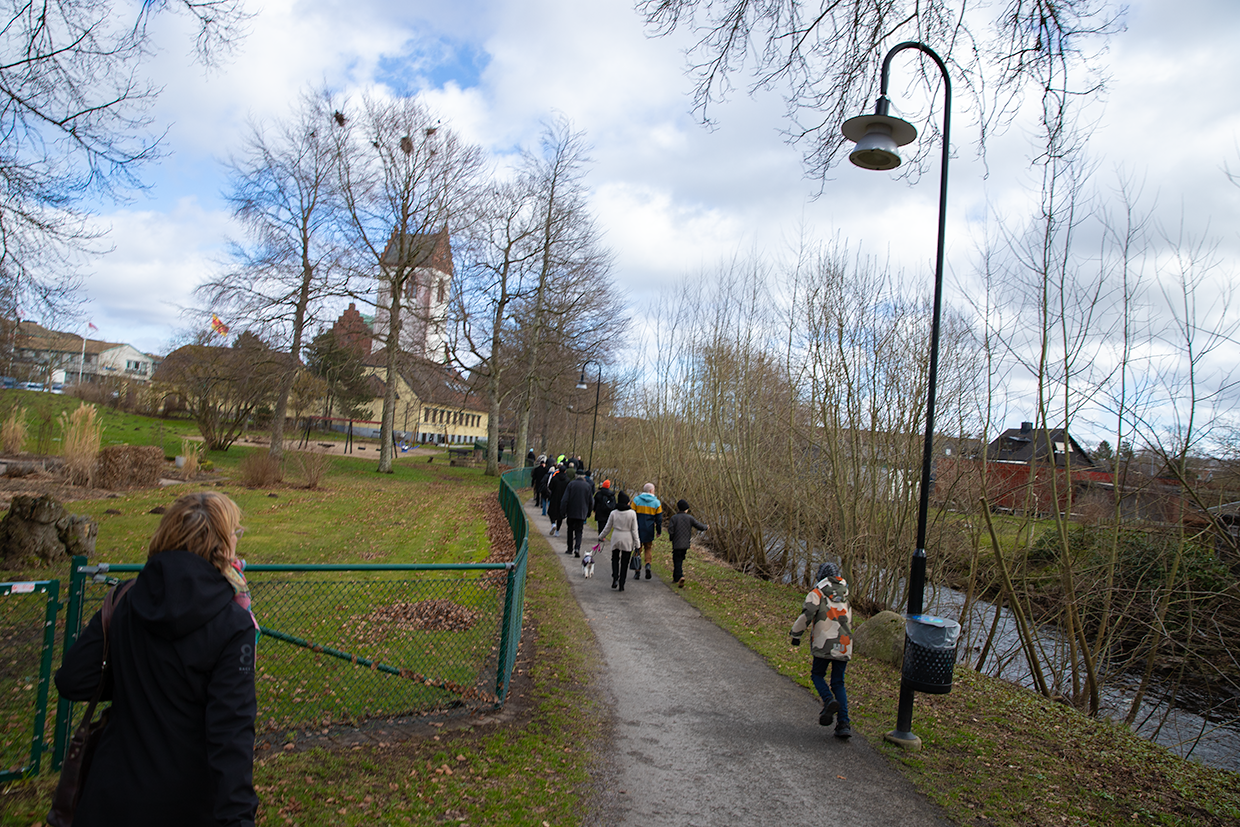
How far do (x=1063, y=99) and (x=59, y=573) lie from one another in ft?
40.5

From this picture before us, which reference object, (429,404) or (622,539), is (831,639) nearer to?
(622,539)

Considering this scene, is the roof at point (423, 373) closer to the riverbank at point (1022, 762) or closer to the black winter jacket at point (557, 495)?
the black winter jacket at point (557, 495)

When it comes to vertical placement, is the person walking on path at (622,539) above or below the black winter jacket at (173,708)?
below

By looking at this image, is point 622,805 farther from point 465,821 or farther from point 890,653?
point 890,653

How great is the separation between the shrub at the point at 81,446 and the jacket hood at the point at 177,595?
20.4m

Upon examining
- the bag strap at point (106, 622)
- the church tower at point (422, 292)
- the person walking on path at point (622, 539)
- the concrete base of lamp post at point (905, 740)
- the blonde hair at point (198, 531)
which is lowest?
the concrete base of lamp post at point (905, 740)

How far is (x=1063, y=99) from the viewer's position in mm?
5105

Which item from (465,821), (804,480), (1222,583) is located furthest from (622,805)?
(804,480)

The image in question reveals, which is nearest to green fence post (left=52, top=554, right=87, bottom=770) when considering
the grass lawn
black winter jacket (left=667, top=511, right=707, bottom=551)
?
the grass lawn

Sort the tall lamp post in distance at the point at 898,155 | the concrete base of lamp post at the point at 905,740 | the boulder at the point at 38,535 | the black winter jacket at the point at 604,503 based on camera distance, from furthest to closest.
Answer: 1. the black winter jacket at the point at 604,503
2. the boulder at the point at 38,535
3. the concrete base of lamp post at the point at 905,740
4. the tall lamp post in distance at the point at 898,155

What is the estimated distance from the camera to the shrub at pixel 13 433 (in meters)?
20.7

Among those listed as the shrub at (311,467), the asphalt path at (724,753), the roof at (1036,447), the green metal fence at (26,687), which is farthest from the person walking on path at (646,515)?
the shrub at (311,467)

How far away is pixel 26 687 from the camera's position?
552cm

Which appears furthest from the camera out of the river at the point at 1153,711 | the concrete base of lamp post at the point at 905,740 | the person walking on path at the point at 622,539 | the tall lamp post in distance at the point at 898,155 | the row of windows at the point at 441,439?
the row of windows at the point at 441,439
